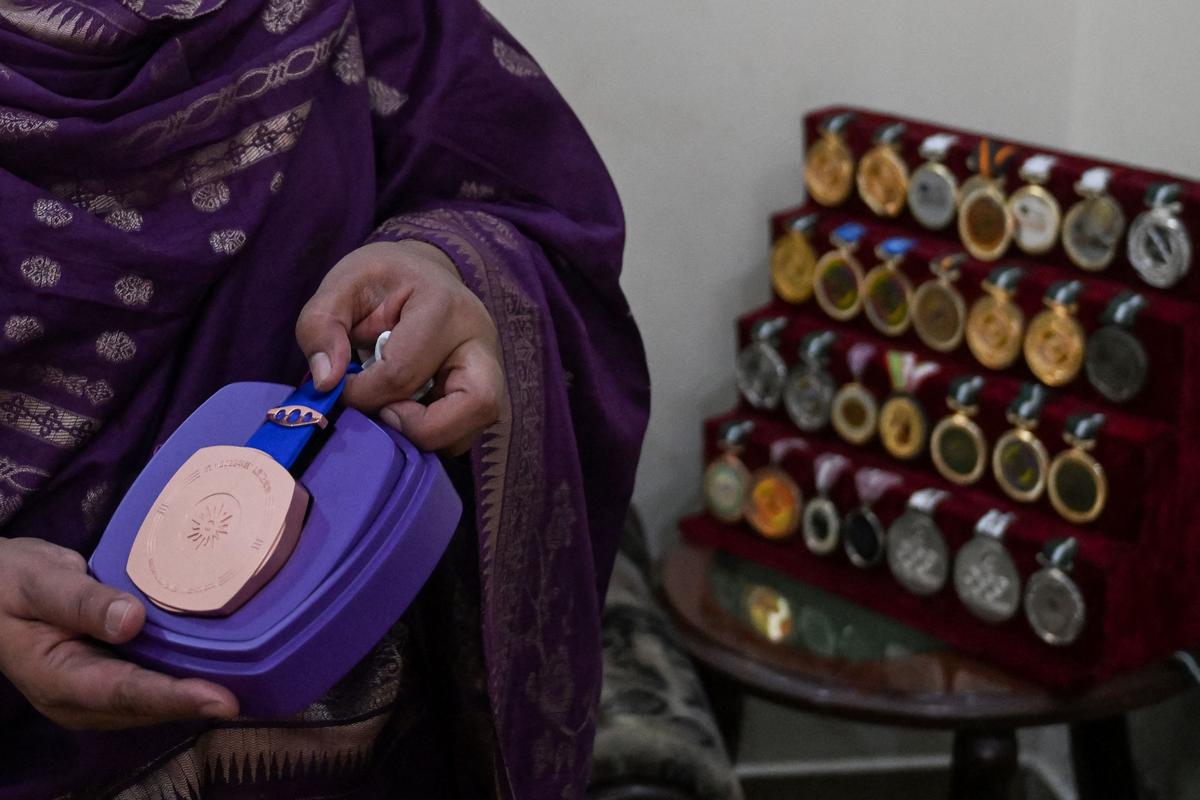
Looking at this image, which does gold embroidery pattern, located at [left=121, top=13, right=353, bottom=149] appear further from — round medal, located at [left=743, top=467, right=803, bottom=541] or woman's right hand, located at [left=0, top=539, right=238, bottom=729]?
round medal, located at [left=743, top=467, right=803, bottom=541]

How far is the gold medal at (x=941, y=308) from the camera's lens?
1127 mm

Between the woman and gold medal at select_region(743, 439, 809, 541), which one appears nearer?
the woman

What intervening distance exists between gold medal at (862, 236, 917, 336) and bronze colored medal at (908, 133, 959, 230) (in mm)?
29

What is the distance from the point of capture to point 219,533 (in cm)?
52

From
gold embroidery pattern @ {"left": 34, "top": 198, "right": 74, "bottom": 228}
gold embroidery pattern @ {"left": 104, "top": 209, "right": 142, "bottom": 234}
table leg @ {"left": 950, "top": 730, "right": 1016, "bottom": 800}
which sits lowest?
table leg @ {"left": 950, "top": 730, "right": 1016, "bottom": 800}

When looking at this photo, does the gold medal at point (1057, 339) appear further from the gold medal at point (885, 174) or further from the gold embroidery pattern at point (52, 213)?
the gold embroidery pattern at point (52, 213)

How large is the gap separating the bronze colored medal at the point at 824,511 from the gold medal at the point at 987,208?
21cm

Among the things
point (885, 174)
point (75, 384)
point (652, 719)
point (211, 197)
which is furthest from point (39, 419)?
point (885, 174)

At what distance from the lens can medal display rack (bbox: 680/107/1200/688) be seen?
102 cm

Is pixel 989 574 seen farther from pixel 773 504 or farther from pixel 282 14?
pixel 282 14

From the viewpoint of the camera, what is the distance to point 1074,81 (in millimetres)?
1424

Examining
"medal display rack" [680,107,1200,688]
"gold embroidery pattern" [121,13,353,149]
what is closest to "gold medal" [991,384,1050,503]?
"medal display rack" [680,107,1200,688]

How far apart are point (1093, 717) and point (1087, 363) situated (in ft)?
0.87

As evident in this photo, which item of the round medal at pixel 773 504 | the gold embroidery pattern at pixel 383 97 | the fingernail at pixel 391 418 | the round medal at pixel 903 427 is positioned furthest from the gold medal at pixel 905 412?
the fingernail at pixel 391 418
